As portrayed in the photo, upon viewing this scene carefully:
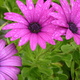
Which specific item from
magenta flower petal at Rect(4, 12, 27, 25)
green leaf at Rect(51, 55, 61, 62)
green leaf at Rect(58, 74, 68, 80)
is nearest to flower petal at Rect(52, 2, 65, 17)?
magenta flower petal at Rect(4, 12, 27, 25)

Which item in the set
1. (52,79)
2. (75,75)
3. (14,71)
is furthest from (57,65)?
(14,71)

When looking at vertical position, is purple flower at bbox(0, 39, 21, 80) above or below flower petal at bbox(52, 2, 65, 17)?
below

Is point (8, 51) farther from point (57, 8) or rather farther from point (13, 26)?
point (57, 8)

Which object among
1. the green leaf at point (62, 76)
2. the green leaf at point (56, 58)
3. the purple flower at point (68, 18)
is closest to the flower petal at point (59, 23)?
the purple flower at point (68, 18)

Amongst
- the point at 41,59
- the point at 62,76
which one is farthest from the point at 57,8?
the point at 62,76

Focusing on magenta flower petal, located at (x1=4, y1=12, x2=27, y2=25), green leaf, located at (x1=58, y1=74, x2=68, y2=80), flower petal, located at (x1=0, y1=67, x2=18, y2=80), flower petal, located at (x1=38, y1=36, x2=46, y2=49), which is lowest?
green leaf, located at (x1=58, y1=74, x2=68, y2=80)

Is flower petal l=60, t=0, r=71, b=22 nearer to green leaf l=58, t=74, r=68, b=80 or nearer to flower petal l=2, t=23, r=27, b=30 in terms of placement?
flower petal l=2, t=23, r=27, b=30

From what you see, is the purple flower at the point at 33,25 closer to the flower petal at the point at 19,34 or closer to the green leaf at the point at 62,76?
the flower petal at the point at 19,34

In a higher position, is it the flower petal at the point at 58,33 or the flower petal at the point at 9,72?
the flower petal at the point at 58,33

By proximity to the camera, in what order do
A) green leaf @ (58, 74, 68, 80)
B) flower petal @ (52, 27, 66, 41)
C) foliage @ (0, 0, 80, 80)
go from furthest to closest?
green leaf @ (58, 74, 68, 80), foliage @ (0, 0, 80, 80), flower petal @ (52, 27, 66, 41)
